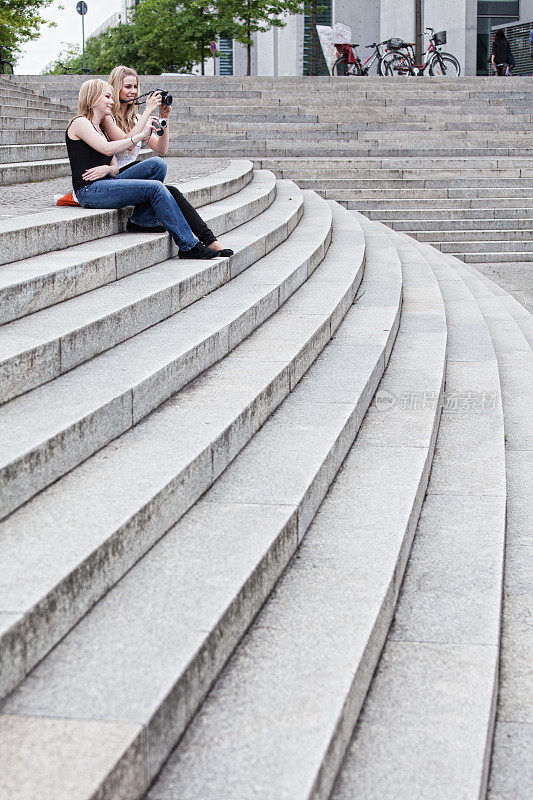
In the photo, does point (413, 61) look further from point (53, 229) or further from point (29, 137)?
point (53, 229)

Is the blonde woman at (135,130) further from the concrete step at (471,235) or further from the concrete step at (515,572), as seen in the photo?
the concrete step at (471,235)

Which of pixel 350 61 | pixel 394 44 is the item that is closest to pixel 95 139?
pixel 394 44

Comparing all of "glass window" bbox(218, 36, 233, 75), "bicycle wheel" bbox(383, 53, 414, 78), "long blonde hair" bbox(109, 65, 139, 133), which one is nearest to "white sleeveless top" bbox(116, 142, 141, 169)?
"long blonde hair" bbox(109, 65, 139, 133)

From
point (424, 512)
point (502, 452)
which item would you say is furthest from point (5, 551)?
point (502, 452)

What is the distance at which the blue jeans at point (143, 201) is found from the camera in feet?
21.0

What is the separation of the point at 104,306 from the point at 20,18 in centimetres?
2649

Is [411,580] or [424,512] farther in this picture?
[424,512]

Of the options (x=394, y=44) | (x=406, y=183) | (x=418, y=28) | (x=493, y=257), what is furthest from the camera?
(x=394, y=44)

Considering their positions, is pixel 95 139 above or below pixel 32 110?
below

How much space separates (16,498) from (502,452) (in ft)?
9.19

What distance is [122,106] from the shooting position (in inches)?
277

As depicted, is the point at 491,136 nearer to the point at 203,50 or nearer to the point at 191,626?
the point at 191,626

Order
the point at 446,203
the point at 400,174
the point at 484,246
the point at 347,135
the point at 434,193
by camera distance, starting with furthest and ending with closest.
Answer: the point at 347,135, the point at 400,174, the point at 434,193, the point at 446,203, the point at 484,246

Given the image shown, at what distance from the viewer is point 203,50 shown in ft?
129
